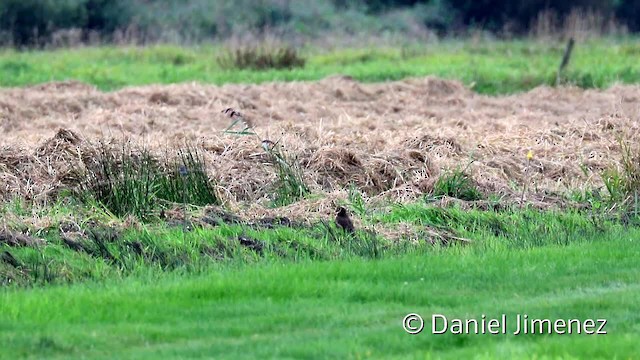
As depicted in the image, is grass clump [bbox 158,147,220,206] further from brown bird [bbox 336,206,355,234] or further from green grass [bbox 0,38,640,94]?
green grass [bbox 0,38,640,94]

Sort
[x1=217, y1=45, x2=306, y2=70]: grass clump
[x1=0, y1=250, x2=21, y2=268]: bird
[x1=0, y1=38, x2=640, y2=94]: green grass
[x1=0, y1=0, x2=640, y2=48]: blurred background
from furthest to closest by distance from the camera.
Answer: [x1=0, y1=0, x2=640, y2=48]: blurred background → [x1=217, y1=45, x2=306, y2=70]: grass clump → [x1=0, y1=38, x2=640, y2=94]: green grass → [x1=0, y1=250, x2=21, y2=268]: bird

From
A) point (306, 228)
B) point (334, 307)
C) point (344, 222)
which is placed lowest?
point (306, 228)

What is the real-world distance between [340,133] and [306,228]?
597 centimetres

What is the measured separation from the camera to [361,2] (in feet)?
188

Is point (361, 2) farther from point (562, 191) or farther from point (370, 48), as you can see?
point (562, 191)

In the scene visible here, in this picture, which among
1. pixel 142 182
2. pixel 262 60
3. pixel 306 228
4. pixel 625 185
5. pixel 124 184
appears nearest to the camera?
pixel 306 228

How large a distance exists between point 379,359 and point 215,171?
6.81 m

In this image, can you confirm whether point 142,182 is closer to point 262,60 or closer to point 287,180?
point 287,180

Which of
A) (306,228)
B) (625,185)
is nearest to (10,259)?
(306,228)

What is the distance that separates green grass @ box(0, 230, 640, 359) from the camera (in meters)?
7.10

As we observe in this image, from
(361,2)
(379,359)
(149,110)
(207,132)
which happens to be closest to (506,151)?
(207,132)

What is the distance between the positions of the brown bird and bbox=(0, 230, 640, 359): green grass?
859mm

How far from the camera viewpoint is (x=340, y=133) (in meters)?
17.0

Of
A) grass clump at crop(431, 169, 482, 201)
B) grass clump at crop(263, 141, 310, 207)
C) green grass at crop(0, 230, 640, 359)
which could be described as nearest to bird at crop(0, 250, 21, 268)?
green grass at crop(0, 230, 640, 359)
